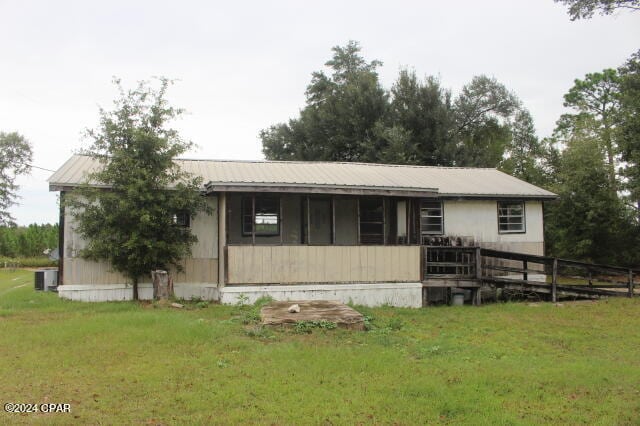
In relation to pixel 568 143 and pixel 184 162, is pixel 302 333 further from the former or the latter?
pixel 568 143

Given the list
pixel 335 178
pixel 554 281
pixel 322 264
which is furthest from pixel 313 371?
pixel 554 281

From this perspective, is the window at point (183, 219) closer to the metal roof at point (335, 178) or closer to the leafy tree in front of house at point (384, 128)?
the metal roof at point (335, 178)

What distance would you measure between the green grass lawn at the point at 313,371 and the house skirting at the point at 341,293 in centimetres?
199

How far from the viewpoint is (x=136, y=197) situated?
Result: 42.6ft

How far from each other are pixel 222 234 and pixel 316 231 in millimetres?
3390

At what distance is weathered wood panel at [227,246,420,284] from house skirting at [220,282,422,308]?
0.16m

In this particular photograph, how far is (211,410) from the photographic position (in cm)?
570

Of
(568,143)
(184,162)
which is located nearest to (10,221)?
(184,162)

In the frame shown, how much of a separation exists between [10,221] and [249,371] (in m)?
44.6

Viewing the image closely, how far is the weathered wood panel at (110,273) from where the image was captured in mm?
13883

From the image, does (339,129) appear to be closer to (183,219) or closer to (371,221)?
(371,221)

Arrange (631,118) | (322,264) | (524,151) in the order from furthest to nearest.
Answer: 1. (524,151)
2. (631,118)
3. (322,264)

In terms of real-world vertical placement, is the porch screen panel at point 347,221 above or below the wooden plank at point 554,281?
above

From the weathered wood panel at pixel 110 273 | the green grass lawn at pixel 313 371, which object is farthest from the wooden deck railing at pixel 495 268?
the weathered wood panel at pixel 110 273
